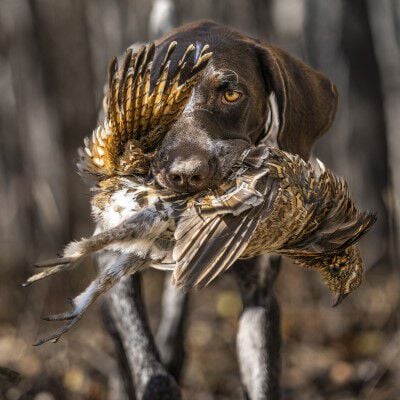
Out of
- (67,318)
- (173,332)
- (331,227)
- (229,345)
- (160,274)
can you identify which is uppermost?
(67,318)

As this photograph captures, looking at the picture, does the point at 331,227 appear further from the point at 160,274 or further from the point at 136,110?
the point at 160,274

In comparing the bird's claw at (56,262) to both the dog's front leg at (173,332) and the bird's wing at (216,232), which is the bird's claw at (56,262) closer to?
the bird's wing at (216,232)

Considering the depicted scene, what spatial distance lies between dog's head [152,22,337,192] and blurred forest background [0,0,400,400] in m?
0.95

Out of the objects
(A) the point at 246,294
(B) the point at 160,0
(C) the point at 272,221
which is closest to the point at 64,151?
(B) the point at 160,0

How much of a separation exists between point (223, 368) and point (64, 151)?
13.3 feet

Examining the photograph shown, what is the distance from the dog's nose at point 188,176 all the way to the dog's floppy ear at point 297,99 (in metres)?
Result: 0.86

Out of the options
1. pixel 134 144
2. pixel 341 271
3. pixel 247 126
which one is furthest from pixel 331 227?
pixel 247 126

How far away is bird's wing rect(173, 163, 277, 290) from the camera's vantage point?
2379 mm

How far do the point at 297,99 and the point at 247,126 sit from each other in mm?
301

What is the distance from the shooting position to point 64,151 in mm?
8656

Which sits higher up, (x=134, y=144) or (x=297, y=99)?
(x=134, y=144)

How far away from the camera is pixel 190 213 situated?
2510 mm

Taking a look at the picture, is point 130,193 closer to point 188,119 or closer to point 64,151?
point 188,119

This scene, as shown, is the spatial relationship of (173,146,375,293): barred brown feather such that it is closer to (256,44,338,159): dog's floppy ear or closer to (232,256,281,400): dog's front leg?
(256,44,338,159): dog's floppy ear
